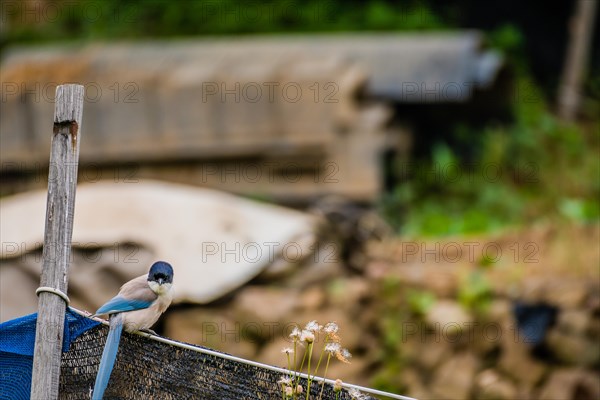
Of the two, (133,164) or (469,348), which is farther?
(133,164)

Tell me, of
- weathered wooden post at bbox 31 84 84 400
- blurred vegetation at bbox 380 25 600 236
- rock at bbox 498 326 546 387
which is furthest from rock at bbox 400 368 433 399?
weathered wooden post at bbox 31 84 84 400

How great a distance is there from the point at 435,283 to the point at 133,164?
388 centimetres

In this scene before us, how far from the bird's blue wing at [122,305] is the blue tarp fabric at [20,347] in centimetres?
10

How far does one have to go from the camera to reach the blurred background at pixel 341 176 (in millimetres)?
7637

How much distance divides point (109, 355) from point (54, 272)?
1.26 feet

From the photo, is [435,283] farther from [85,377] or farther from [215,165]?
[85,377]

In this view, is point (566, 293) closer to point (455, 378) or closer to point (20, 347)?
point (455, 378)

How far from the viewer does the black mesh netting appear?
370cm

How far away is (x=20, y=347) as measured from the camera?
378cm

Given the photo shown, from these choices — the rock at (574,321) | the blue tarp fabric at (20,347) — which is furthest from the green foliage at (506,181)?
the blue tarp fabric at (20,347)

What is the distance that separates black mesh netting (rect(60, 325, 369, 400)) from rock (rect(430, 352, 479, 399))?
4.54m

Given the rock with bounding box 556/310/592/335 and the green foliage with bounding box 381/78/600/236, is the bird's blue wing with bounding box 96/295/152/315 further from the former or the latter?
the green foliage with bounding box 381/78/600/236

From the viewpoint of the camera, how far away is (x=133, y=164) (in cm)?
1055

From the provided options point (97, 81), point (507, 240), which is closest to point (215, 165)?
point (97, 81)
